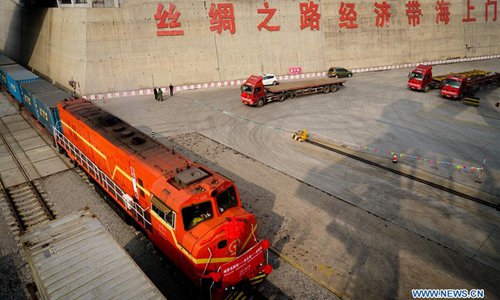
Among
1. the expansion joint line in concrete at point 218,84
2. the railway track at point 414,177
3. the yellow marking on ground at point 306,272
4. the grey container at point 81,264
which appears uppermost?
the expansion joint line in concrete at point 218,84

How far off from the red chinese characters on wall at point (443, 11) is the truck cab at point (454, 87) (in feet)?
79.6

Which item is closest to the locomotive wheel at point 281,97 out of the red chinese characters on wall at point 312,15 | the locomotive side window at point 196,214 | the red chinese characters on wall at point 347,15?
the red chinese characters on wall at point 312,15

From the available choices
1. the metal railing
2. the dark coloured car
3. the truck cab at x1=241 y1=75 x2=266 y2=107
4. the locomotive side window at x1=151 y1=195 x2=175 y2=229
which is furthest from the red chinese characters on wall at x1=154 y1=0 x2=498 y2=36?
the locomotive side window at x1=151 y1=195 x2=175 y2=229

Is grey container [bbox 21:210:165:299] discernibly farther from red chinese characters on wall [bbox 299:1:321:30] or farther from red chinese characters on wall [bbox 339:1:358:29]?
red chinese characters on wall [bbox 339:1:358:29]

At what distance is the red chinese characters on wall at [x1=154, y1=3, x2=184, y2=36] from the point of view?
34281 mm

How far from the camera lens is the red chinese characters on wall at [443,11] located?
5119cm

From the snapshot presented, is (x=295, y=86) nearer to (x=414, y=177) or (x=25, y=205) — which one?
(x=414, y=177)

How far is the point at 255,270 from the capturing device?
10656 mm

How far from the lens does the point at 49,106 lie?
20.2 metres

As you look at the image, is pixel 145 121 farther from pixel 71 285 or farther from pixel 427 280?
pixel 427 280

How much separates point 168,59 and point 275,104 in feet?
42.8

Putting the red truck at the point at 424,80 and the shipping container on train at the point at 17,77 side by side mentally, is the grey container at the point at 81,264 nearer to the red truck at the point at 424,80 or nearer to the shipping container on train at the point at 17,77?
the shipping container on train at the point at 17,77

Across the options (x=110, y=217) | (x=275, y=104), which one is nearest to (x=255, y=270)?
(x=110, y=217)

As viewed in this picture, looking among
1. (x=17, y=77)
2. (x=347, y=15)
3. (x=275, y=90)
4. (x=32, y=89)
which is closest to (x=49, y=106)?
(x=32, y=89)
